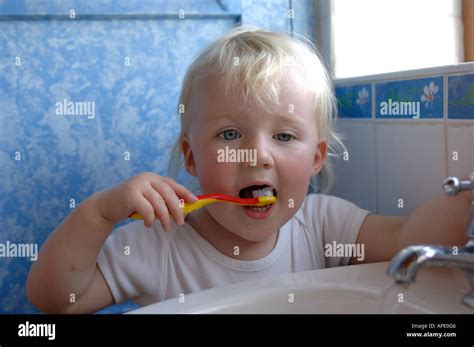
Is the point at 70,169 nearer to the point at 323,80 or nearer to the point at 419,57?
the point at 323,80

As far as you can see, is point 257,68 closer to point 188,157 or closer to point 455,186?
point 188,157

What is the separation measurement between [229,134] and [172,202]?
0.36 feet

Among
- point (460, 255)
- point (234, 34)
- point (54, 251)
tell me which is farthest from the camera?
point (234, 34)

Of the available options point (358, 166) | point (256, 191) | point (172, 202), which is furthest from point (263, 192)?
point (358, 166)

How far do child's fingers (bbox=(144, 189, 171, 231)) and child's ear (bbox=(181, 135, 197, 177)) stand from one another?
13cm

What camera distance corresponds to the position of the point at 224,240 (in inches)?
26.3

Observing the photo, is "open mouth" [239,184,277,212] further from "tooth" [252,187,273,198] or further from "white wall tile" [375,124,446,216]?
"white wall tile" [375,124,446,216]

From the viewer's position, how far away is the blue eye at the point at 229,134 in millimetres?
617

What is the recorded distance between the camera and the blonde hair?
618 millimetres

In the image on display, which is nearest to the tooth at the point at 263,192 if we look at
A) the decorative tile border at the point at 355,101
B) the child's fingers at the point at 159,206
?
the child's fingers at the point at 159,206

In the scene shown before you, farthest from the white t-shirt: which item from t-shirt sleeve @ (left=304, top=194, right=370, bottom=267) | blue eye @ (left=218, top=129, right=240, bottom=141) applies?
blue eye @ (left=218, top=129, right=240, bottom=141)

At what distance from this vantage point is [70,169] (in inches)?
28.5

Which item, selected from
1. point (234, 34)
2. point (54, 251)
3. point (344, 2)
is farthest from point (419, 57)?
point (54, 251)
